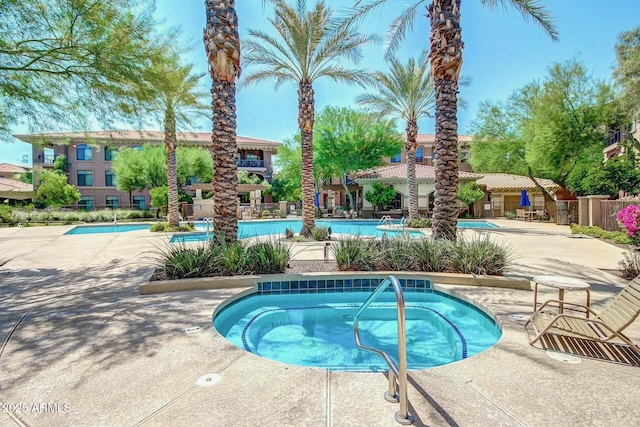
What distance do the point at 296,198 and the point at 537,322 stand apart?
3658cm

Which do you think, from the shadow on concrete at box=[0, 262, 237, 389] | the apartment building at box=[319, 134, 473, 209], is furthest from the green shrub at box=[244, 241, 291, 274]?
the apartment building at box=[319, 134, 473, 209]

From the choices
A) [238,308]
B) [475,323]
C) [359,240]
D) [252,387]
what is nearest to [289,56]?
[359,240]

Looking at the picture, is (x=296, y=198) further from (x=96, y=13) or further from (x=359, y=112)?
(x=96, y=13)

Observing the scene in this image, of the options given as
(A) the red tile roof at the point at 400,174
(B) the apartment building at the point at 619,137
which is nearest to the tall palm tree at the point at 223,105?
(B) the apartment building at the point at 619,137

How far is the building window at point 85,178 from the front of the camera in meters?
42.1

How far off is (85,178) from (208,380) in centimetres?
4805

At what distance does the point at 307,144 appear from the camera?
15.7 metres

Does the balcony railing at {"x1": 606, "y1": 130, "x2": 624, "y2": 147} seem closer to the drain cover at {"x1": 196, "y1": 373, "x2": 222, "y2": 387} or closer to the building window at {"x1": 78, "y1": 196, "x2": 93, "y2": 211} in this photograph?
the drain cover at {"x1": 196, "y1": 373, "x2": 222, "y2": 387}

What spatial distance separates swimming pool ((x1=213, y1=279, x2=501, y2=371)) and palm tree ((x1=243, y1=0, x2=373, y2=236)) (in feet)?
28.2

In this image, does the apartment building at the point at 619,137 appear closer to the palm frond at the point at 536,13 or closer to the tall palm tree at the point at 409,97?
the tall palm tree at the point at 409,97

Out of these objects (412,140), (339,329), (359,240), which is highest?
(412,140)

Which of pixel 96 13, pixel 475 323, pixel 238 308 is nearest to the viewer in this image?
pixel 475 323

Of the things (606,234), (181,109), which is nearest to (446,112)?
(606,234)

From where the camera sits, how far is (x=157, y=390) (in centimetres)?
307
